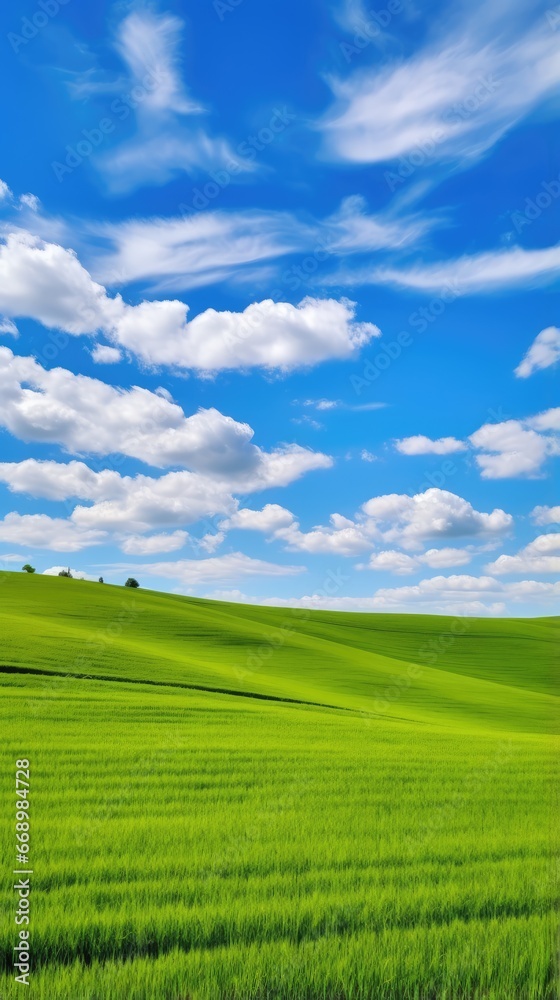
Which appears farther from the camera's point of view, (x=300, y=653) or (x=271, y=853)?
(x=300, y=653)

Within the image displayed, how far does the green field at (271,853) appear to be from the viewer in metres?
4.69

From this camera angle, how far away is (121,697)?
66.9ft

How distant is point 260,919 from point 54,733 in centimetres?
995

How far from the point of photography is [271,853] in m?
7.04

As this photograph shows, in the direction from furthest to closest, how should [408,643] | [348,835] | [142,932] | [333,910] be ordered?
[408,643], [348,835], [333,910], [142,932]

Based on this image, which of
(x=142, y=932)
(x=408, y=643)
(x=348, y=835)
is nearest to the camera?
(x=142, y=932)

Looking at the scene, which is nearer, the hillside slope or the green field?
the green field

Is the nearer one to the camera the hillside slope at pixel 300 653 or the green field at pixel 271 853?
the green field at pixel 271 853

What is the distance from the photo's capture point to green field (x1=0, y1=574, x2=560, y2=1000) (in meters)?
4.69

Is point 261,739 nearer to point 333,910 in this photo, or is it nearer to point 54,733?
point 54,733

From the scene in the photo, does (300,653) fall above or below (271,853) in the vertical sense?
below

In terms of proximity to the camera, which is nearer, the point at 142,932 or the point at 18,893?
the point at 142,932

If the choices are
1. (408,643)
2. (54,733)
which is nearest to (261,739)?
(54,733)

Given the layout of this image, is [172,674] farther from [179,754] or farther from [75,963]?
[75,963]
